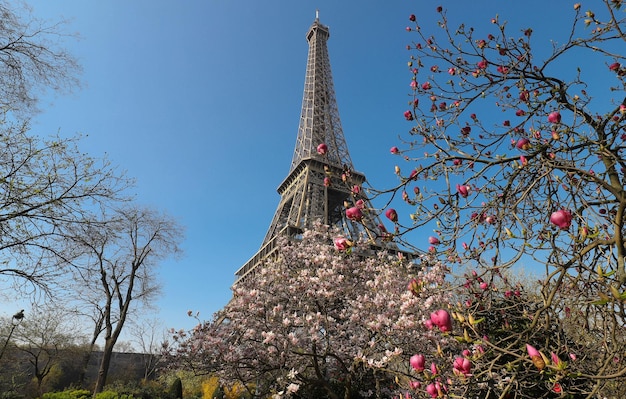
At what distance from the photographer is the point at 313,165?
27500 millimetres

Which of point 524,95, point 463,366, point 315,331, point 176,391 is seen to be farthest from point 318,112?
point 463,366

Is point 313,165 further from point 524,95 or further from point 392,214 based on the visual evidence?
point 392,214

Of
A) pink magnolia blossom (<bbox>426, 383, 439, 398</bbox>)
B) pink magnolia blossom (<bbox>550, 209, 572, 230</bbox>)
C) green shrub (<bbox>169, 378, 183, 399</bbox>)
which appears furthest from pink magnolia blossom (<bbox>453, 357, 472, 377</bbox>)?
green shrub (<bbox>169, 378, 183, 399</bbox>)

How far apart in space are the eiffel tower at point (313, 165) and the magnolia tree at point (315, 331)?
13.6 m

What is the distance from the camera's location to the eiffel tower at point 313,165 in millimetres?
25234

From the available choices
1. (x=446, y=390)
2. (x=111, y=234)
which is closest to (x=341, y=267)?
(x=111, y=234)

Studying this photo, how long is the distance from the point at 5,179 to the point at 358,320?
240 inches

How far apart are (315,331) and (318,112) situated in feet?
101

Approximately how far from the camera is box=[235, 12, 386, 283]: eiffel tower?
25234 mm

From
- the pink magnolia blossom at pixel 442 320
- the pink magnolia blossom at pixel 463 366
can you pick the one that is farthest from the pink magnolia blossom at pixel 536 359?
the pink magnolia blossom at pixel 463 366

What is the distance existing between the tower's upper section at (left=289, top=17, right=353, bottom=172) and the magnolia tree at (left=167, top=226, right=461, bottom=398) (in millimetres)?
23803

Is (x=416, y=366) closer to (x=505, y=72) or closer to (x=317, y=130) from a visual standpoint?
(x=505, y=72)

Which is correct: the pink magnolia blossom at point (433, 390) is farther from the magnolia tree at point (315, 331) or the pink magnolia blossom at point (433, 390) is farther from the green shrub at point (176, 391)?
the green shrub at point (176, 391)

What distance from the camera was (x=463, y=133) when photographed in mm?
3420
